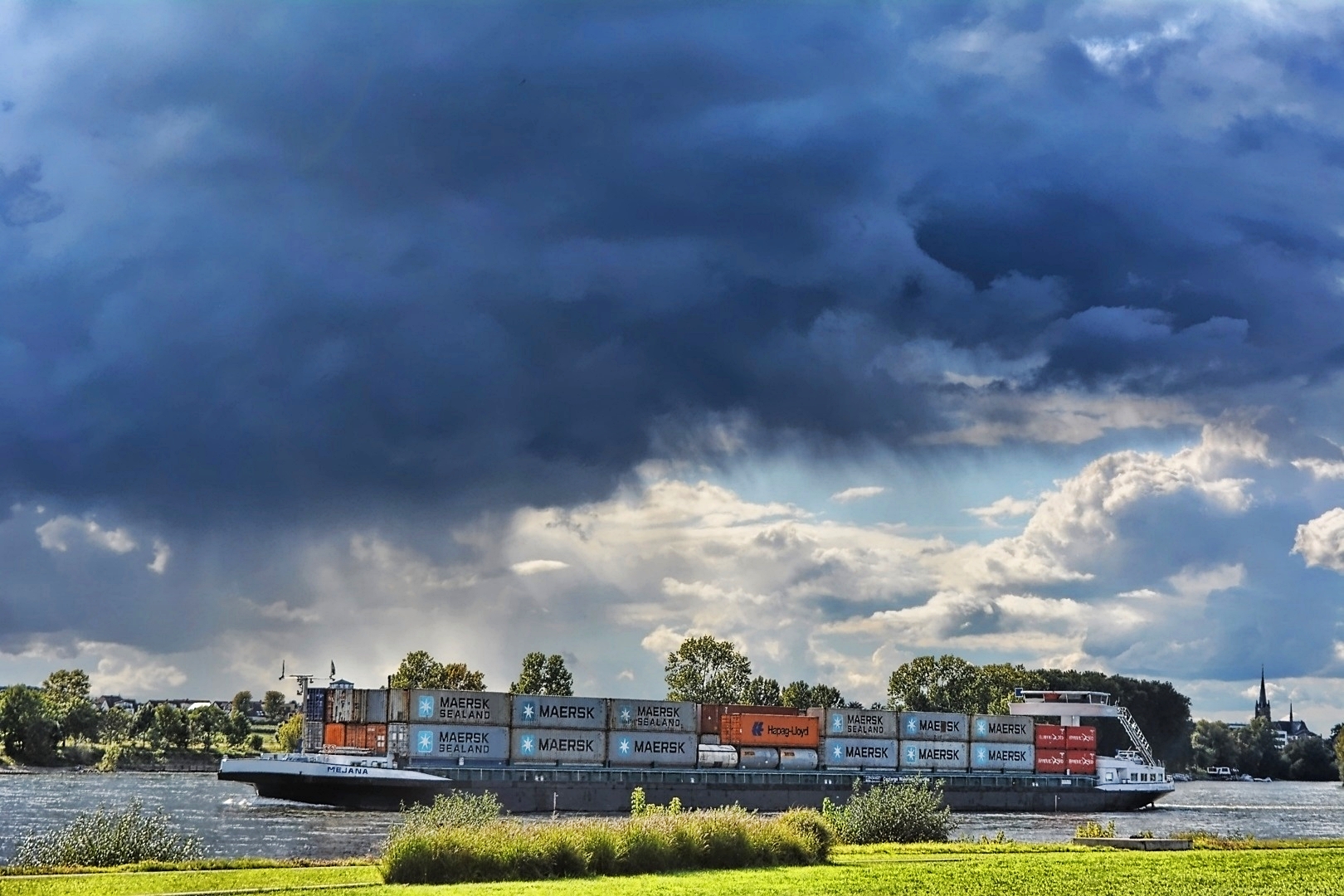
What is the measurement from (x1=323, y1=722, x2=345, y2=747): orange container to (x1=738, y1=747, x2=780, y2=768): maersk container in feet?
83.5

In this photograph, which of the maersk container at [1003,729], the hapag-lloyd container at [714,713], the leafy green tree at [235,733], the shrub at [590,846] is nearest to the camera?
the shrub at [590,846]

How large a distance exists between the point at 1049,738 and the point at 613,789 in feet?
128

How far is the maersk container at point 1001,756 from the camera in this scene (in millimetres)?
96125

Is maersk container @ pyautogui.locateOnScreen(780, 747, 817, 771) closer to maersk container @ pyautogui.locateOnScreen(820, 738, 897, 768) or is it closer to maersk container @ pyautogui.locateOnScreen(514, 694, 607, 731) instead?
maersk container @ pyautogui.locateOnScreen(820, 738, 897, 768)

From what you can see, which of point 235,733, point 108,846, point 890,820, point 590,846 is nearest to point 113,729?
point 235,733

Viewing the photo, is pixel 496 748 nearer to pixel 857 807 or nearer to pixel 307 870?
pixel 857 807

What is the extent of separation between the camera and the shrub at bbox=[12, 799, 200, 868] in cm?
3222

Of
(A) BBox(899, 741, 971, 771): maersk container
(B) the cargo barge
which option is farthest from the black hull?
(A) BBox(899, 741, 971, 771): maersk container

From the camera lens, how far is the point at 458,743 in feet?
256

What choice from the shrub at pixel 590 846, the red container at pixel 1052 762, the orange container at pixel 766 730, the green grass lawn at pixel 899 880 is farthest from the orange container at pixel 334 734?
the green grass lawn at pixel 899 880

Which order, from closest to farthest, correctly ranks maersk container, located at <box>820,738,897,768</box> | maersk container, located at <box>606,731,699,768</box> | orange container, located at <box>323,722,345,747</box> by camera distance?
orange container, located at <box>323,722,345,747</box> → maersk container, located at <box>606,731,699,768</box> → maersk container, located at <box>820,738,897,768</box>

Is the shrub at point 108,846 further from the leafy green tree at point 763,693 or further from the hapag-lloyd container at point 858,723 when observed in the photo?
the leafy green tree at point 763,693

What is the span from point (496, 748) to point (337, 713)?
10.2 m

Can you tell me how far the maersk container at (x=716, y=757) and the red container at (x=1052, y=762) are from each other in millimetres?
25988
